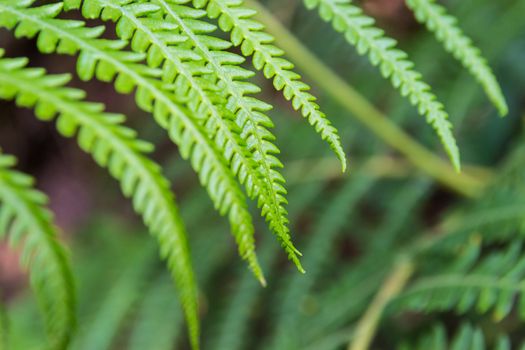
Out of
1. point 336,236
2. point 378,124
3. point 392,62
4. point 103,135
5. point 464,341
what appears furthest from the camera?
point 336,236

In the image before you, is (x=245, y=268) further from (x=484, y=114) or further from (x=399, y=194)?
(x=484, y=114)

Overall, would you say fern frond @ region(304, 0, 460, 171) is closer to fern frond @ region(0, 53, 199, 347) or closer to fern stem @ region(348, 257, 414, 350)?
fern frond @ region(0, 53, 199, 347)

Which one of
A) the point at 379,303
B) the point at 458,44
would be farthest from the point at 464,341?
the point at 458,44

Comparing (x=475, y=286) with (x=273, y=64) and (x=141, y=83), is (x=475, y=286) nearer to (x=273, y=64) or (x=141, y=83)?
(x=273, y=64)

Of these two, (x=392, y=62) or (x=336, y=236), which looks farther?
(x=336, y=236)

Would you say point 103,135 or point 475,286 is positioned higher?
point 103,135

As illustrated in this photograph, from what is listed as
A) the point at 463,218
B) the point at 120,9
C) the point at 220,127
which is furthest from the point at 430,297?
the point at 120,9
